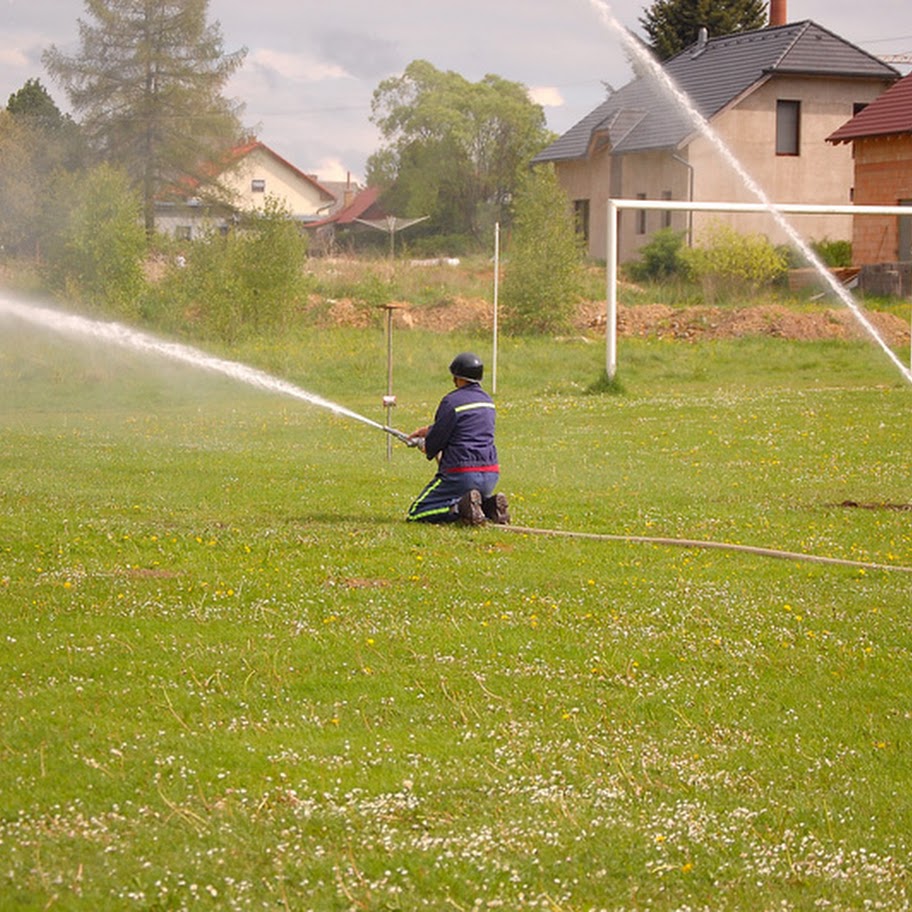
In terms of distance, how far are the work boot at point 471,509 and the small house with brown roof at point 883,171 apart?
40.6 m

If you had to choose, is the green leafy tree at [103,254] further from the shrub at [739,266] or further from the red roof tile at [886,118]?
the red roof tile at [886,118]

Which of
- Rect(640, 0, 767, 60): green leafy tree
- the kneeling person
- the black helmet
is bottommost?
the kneeling person

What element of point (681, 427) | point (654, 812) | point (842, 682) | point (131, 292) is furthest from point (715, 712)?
point (131, 292)

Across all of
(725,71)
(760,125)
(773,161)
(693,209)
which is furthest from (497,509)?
(725,71)

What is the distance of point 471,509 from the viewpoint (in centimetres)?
1319

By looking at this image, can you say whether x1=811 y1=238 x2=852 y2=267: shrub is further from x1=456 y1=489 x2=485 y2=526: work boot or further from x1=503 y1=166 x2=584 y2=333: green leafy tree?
x1=456 y1=489 x2=485 y2=526: work boot

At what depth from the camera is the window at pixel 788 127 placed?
6072 cm

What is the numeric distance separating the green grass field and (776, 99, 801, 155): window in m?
47.1

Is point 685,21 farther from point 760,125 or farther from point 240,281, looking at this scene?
point 240,281

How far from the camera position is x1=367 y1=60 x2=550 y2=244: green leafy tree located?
9656 centimetres

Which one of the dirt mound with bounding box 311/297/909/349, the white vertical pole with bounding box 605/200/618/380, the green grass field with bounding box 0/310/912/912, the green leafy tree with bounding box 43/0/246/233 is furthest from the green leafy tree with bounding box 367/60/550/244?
the green grass field with bounding box 0/310/912/912

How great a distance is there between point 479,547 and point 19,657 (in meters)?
4.85

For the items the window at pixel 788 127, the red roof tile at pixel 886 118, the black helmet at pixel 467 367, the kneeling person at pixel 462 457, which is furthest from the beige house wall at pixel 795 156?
the kneeling person at pixel 462 457

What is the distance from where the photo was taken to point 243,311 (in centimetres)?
3678
